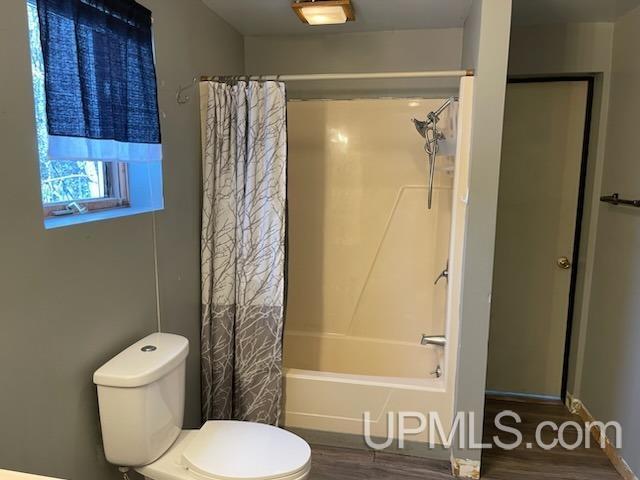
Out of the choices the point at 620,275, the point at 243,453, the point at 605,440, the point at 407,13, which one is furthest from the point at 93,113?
the point at 605,440

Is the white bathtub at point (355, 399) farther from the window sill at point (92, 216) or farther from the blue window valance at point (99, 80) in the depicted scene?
the blue window valance at point (99, 80)

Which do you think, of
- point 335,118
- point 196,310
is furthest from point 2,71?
point 335,118

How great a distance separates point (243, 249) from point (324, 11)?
1.30 metres

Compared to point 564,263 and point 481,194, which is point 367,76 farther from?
point 564,263

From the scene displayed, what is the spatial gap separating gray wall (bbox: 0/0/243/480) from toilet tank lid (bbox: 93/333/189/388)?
7 cm

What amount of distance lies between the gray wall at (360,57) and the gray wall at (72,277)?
0.80m

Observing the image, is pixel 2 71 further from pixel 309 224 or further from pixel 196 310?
pixel 309 224

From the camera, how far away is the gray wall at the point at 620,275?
2229 millimetres

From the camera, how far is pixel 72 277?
149cm

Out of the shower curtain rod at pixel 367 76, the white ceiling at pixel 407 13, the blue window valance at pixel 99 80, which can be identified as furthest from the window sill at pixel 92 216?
the white ceiling at pixel 407 13

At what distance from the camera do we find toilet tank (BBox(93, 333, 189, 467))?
1558mm

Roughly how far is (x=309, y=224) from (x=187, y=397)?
1.38m

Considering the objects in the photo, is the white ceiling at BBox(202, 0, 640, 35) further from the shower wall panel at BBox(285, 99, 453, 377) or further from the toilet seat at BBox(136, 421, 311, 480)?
the toilet seat at BBox(136, 421, 311, 480)

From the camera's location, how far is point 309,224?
315 cm
